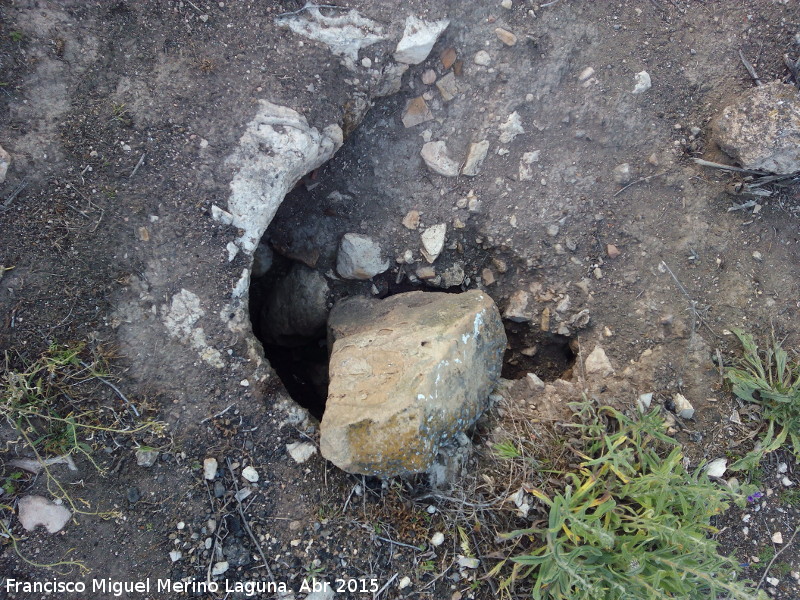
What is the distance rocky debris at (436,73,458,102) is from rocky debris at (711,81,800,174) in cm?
116

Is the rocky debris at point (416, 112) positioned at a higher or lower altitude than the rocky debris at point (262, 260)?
higher

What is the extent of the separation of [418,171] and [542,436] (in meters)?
1.28

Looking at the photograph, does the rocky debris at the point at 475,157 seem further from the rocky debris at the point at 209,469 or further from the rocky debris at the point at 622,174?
the rocky debris at the point at 209,469

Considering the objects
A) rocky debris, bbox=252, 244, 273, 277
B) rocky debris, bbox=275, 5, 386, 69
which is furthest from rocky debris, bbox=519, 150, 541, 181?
rocky debris, bbox=252, 244, 273, 277

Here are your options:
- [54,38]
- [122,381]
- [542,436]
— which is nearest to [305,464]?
[122,381]

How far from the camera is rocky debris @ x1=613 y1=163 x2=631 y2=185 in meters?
2.27

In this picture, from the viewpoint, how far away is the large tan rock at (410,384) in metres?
1.75

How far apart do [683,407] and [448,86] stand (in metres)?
1.68

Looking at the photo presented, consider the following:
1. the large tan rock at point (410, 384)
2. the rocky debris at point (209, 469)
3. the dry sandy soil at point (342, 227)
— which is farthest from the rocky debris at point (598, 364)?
the rocky debris at point (209, 469)

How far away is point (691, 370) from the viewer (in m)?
2.12

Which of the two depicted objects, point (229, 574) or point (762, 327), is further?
point (762, 327)

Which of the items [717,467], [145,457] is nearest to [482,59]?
[717,467]

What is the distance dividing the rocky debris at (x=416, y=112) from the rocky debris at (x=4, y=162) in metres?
1.51

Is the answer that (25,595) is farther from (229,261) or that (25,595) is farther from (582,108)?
(582,108)
